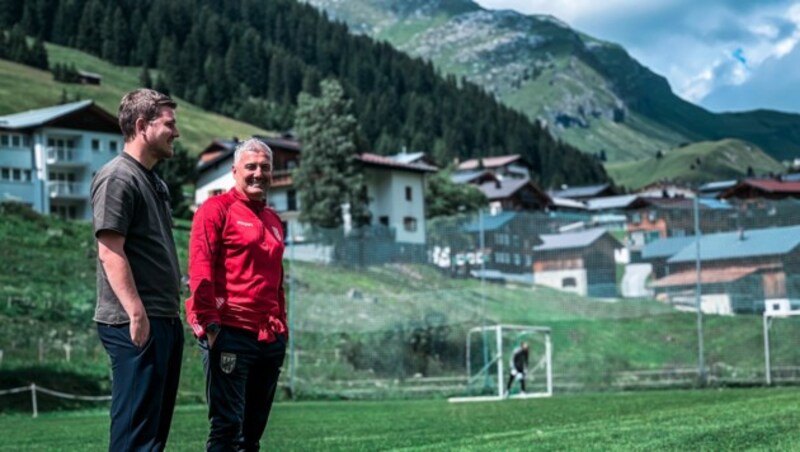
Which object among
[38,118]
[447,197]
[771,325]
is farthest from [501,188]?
[771,325]

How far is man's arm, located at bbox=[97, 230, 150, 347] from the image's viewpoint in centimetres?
463

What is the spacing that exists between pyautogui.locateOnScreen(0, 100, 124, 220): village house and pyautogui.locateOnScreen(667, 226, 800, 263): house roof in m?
47.2

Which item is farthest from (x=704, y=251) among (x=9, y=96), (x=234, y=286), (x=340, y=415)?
(x=9, y=96)

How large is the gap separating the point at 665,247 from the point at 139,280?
2158 cm

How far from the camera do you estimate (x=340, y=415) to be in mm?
16531

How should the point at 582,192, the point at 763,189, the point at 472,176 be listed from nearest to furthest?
the point at 763,189 < the point at 472,176 < the point at 582,192

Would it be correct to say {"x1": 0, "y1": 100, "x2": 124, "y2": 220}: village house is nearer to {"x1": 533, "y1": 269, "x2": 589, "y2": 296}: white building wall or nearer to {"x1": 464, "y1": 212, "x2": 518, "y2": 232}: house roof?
{"x1": 464, "y1": 212, "x2": 518, "y2": 232}: house roof

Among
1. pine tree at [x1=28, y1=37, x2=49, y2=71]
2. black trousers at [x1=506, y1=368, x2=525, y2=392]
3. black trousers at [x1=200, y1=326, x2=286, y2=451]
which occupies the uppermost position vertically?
pine tree at [x1=28, y1=37, x2=49, y2=71]

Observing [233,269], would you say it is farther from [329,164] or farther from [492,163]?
[492,163]

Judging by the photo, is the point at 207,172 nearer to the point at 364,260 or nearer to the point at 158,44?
the point at 364,260

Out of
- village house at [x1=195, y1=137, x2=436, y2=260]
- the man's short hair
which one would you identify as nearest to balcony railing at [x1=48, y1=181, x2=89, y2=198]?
village house at [x1=195, y1=137, x2=436, y2=260]

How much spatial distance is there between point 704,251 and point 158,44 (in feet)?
429

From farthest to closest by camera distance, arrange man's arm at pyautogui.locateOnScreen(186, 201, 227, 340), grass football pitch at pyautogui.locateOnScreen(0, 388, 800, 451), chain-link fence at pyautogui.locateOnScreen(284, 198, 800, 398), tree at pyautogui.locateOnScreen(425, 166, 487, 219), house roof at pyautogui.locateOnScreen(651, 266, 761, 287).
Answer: tree at pyautogui.locateOnScreen(425, 166, 487, 219) < chain-link fence at pyautogui.locateOnScreen(284, 198, 800, 398) < house roof at pyautogui.locateOnScreen(651, 266, 761, 287) < grass football pitch at pyautogui.locateOnScreen(0, 388, 800, 451) < man's arm at pyautogui.locateOnScreen(186, 201, 227, 340)

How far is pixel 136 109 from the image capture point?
16.1 feet
